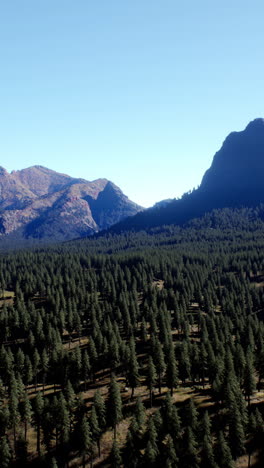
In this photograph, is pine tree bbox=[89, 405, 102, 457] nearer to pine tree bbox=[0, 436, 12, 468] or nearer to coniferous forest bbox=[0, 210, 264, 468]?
coniferous forest bbox=[0, 210, 264, 468]

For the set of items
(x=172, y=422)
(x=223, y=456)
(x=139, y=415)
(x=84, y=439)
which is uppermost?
(x=139, y=415)

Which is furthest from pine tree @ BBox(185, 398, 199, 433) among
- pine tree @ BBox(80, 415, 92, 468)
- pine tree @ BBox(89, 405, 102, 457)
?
pine tree @ BBox(80, 415, 92, 468)

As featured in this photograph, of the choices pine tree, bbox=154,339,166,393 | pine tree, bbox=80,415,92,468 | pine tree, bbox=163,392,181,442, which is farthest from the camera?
pine tree, bbox=154,339,166,393

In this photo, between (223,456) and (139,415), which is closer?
(223,456)

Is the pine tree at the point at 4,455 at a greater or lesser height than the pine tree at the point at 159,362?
lesser

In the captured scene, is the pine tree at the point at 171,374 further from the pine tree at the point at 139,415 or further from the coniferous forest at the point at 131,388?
the pine tree at the point at 139,415

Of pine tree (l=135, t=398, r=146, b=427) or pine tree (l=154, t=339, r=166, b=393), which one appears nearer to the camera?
pine tree (l=135, t=398, r=146, b=427)

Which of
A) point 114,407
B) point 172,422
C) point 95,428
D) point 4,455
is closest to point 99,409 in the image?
point 114,407

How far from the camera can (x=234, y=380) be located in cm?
7000

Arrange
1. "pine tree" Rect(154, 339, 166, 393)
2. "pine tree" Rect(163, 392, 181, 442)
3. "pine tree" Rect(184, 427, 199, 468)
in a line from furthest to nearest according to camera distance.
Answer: "pine tree" Rect(154, 339, 166, 393) < "pine tree" Rect(163, 392, 181, 442) < "pine tree" Rect(184, 427, 199, 468)

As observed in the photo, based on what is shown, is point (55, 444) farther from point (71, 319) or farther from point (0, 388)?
point (71, 319)

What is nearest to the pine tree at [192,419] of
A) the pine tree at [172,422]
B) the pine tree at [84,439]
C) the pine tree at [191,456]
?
the pine tree at [172,422]

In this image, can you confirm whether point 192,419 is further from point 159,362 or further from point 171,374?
point 159,362

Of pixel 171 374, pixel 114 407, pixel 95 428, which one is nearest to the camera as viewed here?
pixel 95 428
